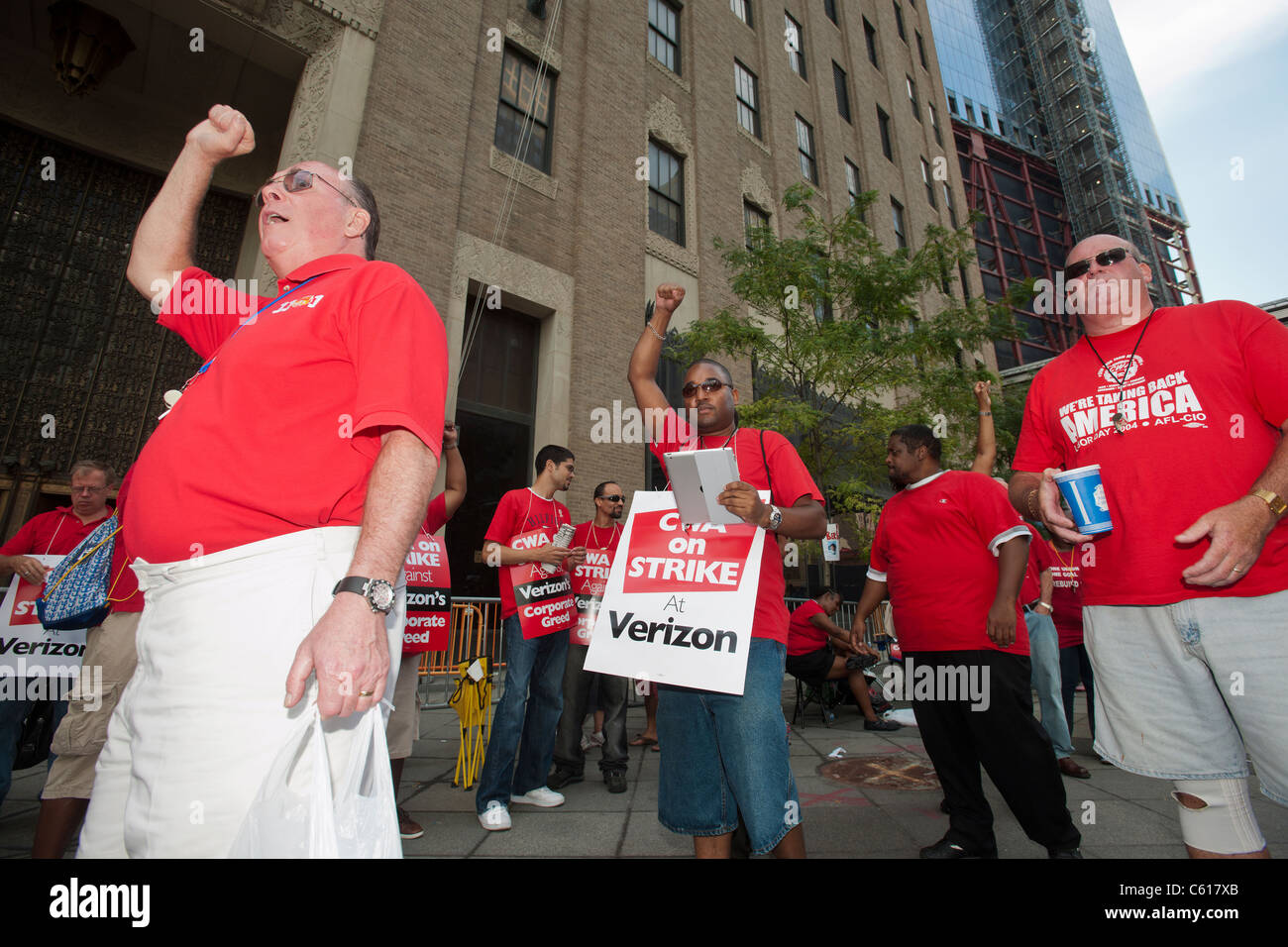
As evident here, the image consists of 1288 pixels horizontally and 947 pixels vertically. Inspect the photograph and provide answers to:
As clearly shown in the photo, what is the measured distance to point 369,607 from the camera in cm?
127

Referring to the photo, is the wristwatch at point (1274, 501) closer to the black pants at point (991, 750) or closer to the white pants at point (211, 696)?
the black pants at point (991, 750)

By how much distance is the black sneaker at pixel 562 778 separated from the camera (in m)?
4.68

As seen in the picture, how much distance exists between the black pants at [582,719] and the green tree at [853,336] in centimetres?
579

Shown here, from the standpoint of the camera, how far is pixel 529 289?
37.3ft

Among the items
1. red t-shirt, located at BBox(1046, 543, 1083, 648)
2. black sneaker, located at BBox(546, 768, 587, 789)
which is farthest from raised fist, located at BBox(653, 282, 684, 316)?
red t-shirt, located at BBox(1046, 543, 1083, 648)

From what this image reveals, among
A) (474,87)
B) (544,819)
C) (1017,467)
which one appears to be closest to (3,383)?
(474,87)

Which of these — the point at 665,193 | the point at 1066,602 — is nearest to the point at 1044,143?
the point at 665,193

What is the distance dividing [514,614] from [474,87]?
1119cm

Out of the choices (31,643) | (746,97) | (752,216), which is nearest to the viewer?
(31,643)

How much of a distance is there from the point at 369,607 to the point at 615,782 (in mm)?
3890

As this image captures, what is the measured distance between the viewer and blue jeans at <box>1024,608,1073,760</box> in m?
5.00

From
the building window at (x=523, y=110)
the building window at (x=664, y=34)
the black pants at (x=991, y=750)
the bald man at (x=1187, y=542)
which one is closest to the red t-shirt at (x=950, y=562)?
the black pants at (x=991, y=750)

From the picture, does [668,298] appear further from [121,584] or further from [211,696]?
[121,584]

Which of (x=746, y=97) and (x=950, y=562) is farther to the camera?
(x=746, y=97)
